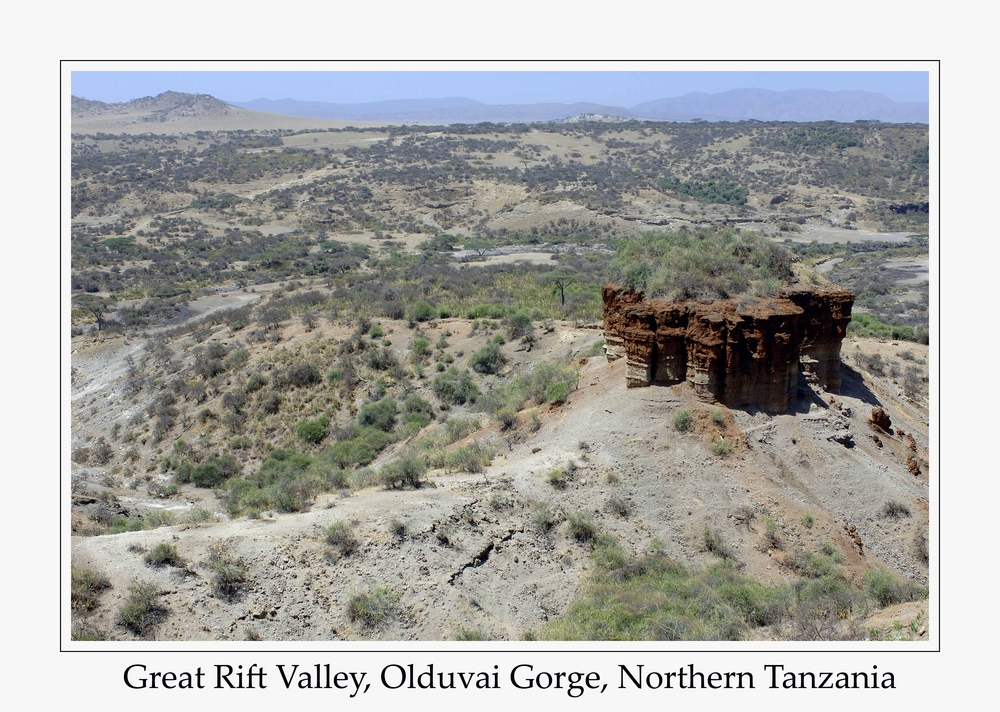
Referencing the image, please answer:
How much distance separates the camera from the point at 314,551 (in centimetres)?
985

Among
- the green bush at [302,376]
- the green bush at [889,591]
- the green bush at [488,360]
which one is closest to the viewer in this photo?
the green bush at [889,591]

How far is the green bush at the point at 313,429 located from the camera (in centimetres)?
2034

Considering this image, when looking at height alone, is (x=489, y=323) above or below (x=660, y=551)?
above

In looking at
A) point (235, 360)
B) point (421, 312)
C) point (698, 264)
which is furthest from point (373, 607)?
point (421, 312)

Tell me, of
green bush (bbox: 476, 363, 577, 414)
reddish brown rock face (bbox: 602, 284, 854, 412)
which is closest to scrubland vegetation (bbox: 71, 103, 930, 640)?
green bush (bbox: 476, 363, 577, 414)

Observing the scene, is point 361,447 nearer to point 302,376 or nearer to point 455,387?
point 455,387

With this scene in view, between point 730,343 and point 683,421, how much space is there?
166cm

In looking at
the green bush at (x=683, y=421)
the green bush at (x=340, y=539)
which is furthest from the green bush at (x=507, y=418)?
the green bush at (x=340, y=539)

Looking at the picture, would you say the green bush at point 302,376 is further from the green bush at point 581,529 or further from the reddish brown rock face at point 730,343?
the green bush at point 581,529

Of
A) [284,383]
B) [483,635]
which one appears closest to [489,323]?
[284,383]

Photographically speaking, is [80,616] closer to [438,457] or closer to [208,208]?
[438,457]

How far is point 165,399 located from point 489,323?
35.8 feet

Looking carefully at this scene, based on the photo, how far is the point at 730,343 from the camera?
13336mm

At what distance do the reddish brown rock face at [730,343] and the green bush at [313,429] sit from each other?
9637mm
